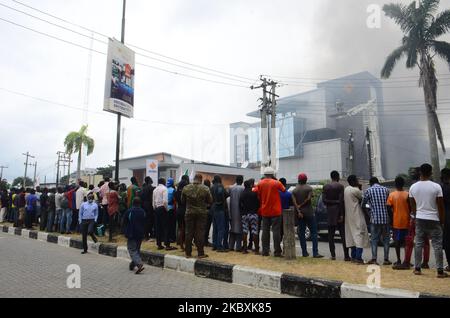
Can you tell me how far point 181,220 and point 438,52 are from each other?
18.7m

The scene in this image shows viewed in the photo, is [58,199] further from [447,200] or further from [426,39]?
[426,39]

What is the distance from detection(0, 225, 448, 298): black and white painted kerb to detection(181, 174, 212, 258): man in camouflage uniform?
1.16 feet

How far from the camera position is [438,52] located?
19719 mm

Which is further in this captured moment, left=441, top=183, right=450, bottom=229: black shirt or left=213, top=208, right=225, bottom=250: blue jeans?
left=213, top=208, right=225, bottom=250: blue jeans

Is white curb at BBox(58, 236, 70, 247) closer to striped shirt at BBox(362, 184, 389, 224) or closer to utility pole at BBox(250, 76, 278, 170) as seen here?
striped shirt at BBox(362, 184, 389, 224)

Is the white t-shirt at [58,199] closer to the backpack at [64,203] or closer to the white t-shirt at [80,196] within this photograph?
the backpack at [64,203]

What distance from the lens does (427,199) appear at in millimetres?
5570

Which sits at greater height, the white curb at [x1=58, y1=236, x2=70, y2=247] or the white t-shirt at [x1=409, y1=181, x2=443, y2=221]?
the white t-shirt at [x1=409, y1=181, x2=443, y2=221]

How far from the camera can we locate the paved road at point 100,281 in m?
Answer: 5.18

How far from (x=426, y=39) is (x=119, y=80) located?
56.1 feet

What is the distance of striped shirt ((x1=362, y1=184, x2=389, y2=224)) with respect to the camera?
6652mm

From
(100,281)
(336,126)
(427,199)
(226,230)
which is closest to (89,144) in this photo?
(226,230)

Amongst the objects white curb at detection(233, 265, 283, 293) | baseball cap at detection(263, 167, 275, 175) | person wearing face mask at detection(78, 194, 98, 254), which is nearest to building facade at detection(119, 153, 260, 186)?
person wearing face mask at detection(78, 194, 98, 254)
